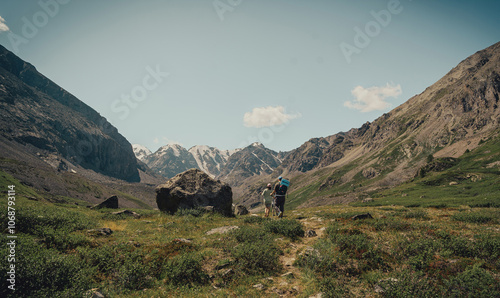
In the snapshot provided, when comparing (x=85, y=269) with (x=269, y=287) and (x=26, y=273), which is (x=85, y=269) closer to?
(x=26, y=273)

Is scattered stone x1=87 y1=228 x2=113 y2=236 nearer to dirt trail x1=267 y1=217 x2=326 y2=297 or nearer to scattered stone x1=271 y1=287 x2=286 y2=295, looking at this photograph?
dirt trail x1=267 y1=217 x2=326 y2=297

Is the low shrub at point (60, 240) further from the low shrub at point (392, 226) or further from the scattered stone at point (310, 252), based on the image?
the low shrub at point (392, 226)

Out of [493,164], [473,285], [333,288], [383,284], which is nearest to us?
[473,285]

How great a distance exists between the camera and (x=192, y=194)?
28234 millimetres

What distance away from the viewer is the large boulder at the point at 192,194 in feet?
90.7

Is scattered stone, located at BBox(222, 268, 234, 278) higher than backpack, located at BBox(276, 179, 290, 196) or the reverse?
the reverse

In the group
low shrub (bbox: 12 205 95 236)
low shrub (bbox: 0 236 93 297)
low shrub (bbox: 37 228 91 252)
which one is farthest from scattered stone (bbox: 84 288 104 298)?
low shrub (bbox: 12 205 95 236)

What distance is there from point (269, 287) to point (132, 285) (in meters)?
5.43

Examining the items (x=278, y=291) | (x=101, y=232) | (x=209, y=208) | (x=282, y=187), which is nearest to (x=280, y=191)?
(x=282, y=187)

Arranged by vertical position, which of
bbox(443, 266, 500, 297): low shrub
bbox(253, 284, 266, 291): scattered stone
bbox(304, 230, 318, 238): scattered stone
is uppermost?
bbox(443, 266, 500, 297): low shrub

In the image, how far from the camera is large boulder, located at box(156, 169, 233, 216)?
1089 inches

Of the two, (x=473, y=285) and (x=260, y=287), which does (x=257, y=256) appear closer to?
(x=260, y=287)

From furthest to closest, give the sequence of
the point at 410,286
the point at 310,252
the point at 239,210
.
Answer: the point at 239,210 → the point at 310,252 → the point at 410,286

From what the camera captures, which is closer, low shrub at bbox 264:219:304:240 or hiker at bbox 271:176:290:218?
low shrub at bbox 264:219:304:240
